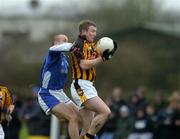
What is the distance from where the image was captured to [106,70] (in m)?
48.2

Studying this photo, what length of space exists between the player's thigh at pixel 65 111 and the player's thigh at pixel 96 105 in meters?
0.42

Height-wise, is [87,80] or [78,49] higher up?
[78,49]

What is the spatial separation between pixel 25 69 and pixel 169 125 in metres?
30.1

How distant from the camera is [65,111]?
53.9ft

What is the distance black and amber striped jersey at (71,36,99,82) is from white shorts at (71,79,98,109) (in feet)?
0.34

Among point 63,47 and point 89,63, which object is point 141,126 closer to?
point 89,63

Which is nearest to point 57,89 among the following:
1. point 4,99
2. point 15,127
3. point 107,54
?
point 4,99

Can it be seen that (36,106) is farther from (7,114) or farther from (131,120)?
(7,114)

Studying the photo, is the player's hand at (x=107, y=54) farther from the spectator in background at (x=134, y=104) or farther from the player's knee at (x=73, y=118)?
the spectator in background at (x=134, y=104)

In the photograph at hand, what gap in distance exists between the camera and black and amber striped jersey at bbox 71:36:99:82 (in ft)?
52.3

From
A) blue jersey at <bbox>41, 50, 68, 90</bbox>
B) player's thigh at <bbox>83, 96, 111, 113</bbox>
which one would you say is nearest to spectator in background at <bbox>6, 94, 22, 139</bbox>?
blue jersey at <bbox>41, 50, 68, 90</bbox>

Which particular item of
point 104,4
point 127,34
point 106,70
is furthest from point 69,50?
point 104,4

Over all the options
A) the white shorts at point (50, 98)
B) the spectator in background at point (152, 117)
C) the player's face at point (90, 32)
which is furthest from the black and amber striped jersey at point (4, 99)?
the spectator in background at point (152, 117)

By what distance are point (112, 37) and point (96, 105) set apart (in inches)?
908
